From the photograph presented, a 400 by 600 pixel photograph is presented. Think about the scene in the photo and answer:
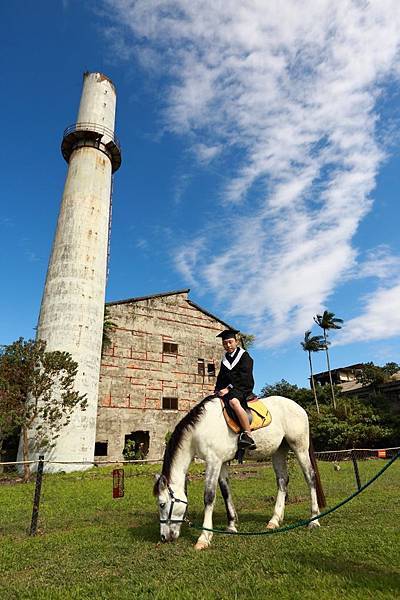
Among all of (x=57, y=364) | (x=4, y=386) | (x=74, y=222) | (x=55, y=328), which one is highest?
(x=74, y=222)

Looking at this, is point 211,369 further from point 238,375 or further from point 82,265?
point 238,375

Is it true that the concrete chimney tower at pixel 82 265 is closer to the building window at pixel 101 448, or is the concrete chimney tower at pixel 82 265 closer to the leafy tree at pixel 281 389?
the building window at pixel 101 448

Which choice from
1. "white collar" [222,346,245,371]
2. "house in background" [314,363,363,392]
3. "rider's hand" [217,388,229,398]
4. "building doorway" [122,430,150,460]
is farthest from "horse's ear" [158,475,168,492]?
"house in background" [314,363,363,392]

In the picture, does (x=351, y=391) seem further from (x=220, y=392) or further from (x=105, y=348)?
(x=220, y=392)

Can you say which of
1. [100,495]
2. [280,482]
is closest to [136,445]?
[100,495]

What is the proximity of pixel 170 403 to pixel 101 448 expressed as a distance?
5.69 m

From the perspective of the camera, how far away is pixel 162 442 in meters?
26.7

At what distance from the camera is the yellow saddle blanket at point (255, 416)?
6145 millimetres

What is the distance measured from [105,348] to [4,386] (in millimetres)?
9204

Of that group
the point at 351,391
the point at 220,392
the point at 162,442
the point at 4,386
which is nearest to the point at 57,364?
the point at 4,386

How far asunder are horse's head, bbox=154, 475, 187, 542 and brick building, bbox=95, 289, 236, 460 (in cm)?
1991

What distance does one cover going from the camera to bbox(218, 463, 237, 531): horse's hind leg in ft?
20.3

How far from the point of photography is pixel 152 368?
27.9 metres

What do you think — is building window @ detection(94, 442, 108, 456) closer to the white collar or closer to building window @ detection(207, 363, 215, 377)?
building window @ detection(207, 363, 215, 377)
